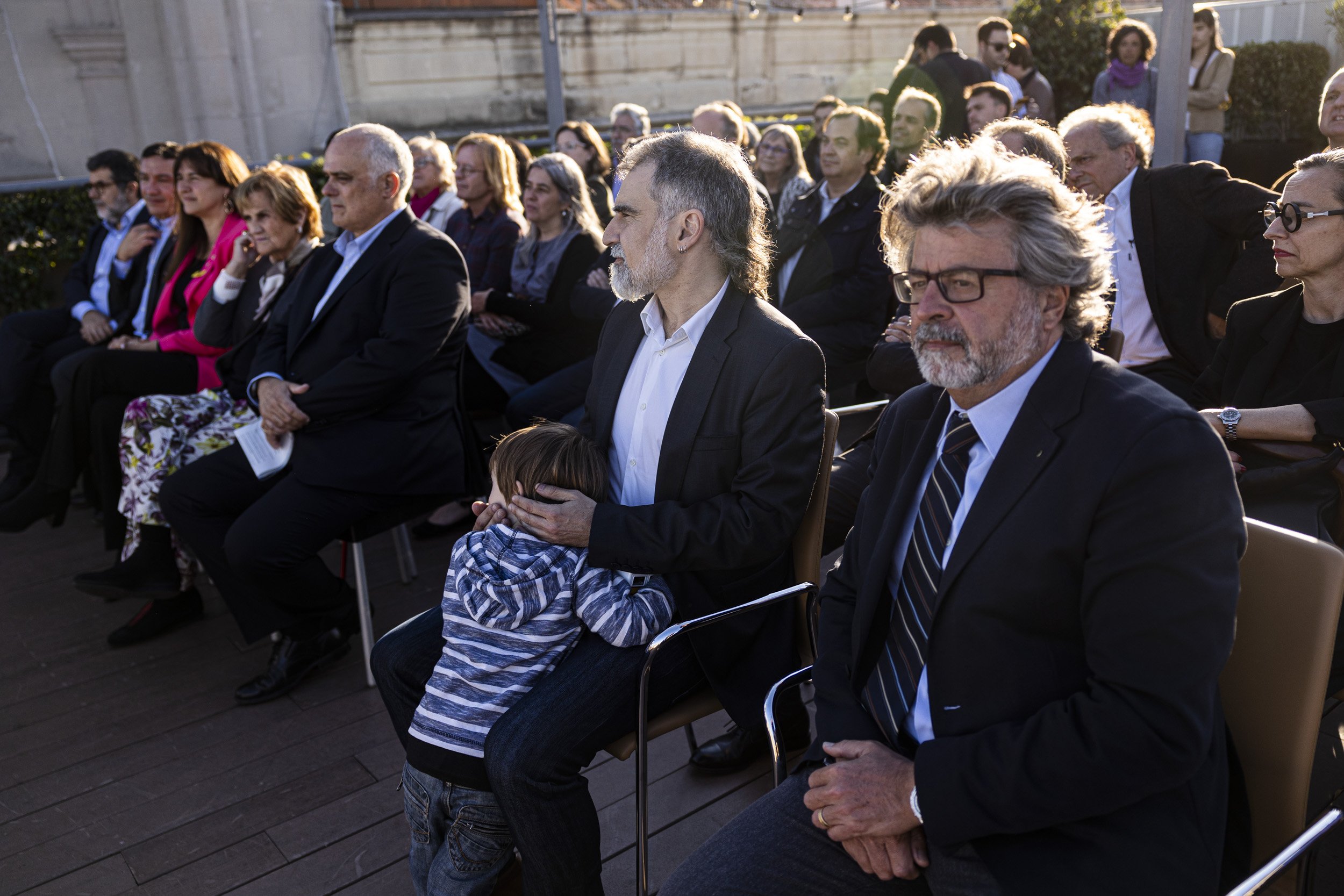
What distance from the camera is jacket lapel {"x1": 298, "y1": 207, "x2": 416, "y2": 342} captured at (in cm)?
321

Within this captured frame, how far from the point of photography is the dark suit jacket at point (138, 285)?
448 centimetres

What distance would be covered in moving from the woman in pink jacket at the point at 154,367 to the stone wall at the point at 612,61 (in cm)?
950

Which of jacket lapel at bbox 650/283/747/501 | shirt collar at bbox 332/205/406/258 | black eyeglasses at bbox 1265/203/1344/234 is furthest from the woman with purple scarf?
jacket lapel at bbox 650/283/747/501

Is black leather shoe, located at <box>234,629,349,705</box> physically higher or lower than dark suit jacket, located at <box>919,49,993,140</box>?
lower

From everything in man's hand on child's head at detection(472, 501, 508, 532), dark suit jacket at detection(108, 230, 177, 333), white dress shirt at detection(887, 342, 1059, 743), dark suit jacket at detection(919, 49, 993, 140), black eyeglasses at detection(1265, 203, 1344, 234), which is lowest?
man's hand on child's head at detection(472, 501, 508, 532)

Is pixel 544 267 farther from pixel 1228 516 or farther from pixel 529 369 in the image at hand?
pixel 1228 516

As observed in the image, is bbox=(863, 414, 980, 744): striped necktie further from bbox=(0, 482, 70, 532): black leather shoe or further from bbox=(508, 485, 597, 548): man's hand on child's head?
bbox=(0, 482, 70, 532): black leather shoe

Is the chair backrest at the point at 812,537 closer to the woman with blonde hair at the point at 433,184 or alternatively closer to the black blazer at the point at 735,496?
the black blazer at the point at 735,496

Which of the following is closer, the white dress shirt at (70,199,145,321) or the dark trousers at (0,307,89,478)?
the dark trousers at (0,307,89,478)

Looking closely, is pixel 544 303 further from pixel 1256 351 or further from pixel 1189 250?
pixel 1256 351

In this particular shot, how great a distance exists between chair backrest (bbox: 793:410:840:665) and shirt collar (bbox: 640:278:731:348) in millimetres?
329

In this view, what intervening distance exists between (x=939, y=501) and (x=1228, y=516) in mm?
407

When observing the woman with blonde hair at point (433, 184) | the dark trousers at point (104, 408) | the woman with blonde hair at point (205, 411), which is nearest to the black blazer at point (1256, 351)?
the woman with blonde hair at point (205, 411)

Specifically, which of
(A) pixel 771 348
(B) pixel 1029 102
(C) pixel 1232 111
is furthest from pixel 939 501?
(C) pixel 1232 111
